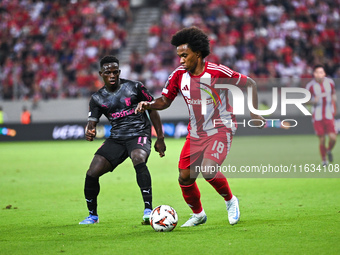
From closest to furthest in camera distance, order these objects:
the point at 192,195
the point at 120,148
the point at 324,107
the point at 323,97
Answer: the point at 192,195
the point at 120,148
the point at 324,107
the point at 323,97

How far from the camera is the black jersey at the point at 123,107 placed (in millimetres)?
7613

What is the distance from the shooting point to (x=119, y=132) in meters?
7.60

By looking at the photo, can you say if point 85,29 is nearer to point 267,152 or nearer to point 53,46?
point 53,46

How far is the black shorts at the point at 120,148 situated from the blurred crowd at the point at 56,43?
17605 mm

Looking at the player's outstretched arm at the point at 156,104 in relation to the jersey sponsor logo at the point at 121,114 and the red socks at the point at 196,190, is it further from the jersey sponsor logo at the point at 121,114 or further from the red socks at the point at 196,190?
the red socks at the point at 196,190

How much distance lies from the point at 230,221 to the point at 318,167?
7.05 meters

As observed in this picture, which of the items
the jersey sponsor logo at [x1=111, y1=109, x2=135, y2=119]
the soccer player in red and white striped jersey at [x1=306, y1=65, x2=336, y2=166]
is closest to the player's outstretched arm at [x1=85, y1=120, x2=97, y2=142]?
the jersey sponsor logo at [x1=111, y1=109, x2=135, y2=119]

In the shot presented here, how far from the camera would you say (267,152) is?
56.1ft

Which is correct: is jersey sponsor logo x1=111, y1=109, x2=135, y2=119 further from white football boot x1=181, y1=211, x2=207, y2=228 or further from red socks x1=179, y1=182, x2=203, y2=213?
white football boot x1=181, y1=211, x2=207, y2=228

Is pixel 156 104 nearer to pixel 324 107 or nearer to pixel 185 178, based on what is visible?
pixel 185 178

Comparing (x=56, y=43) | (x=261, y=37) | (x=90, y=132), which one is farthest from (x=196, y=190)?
(x=56, y=43)

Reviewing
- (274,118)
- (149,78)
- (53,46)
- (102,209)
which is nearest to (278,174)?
(102,209)

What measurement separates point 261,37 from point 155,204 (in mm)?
17841

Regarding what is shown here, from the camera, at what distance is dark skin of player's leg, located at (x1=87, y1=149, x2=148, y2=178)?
7238 millimetres
